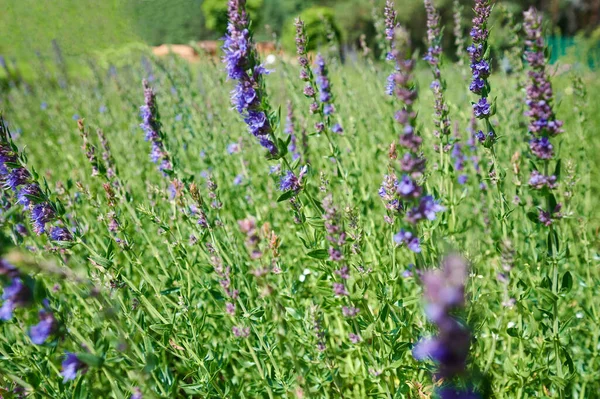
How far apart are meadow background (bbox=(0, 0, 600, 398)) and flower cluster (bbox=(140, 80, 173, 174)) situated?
0.09m

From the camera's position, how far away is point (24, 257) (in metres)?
1.29

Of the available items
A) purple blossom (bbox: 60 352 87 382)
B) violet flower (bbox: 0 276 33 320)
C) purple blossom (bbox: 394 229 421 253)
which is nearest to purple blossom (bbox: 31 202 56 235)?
violet flower (bbox: 0 276 33 320)

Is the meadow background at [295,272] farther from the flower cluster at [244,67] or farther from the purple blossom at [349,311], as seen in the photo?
the flower cluster at [244,67]

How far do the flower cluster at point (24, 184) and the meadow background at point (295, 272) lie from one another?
0.29 feet

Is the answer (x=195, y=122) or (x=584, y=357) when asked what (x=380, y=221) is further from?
(x=195, y=122)

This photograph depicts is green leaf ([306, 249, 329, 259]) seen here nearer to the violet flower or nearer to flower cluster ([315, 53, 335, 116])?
the violet flower

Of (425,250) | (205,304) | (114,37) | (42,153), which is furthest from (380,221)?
(114,37)

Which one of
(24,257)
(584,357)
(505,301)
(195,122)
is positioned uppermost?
(24,257)

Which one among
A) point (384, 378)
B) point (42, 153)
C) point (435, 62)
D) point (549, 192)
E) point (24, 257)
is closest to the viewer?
point (24, 257)

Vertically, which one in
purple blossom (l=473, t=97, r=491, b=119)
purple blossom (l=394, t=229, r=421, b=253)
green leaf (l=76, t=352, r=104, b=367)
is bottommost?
green leaf (l=76, t=352, r=104, b=367)

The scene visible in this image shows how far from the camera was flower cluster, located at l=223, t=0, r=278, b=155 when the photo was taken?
6.58 ft

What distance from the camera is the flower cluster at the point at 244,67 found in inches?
79.0

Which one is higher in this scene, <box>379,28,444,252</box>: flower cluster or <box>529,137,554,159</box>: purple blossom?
<box>379,28,444,252</box>: flower cluster

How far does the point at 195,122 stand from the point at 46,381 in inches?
118
